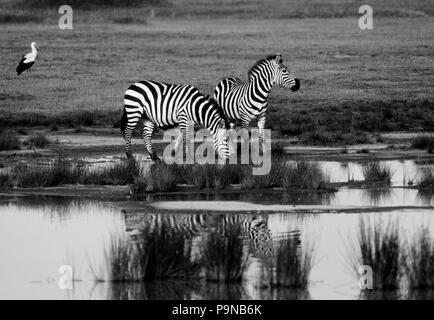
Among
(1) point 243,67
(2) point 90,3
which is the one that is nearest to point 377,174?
(1) point 243,67

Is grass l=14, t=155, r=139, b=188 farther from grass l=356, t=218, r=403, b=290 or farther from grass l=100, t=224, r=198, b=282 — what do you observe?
grass l=356, t=218, r=403, b=290

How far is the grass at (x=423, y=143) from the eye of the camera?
22469mm

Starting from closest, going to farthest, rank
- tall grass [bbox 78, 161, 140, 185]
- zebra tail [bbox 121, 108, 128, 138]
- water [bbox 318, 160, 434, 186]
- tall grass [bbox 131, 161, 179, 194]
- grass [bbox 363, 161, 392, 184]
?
1. tall grass [bbox 131, 161, 179, 194]
2. tall grass [bbox 78, 161, 140, 185]
3. grass [bbox 363, 161, 392, 184]
4. water [bbox 318, 160, 434, 186]
5. zebra tail [bbox 121, 108, 128, 138]

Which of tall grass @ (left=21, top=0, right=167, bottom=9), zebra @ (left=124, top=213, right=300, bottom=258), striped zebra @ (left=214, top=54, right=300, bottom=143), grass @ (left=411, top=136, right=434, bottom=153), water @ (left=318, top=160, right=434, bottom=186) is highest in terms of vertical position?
tall grass @ (left=21, top=0, right=167, bottom=9)

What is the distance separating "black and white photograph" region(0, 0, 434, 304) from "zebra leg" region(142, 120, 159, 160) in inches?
1.6

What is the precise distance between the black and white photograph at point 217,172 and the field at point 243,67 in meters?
0.11

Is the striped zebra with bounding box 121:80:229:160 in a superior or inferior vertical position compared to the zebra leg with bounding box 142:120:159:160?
superior

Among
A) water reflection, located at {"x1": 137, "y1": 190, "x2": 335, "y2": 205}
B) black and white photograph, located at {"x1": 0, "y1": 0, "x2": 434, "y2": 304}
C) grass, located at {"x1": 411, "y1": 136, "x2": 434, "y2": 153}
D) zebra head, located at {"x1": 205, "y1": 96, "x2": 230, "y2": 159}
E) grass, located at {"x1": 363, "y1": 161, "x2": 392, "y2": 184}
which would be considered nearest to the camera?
black and white photograph, located at {"x1": 0, "y1": 0, "x2": 434, "y2": 304}

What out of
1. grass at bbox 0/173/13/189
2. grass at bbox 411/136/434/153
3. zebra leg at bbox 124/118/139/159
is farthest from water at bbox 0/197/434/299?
grass at bbox 411/136/434/153

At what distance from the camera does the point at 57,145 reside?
2317 cm

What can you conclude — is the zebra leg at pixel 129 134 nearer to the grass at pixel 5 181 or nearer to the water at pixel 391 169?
the grass at pixel 5 181

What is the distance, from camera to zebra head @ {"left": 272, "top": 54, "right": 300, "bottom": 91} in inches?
877

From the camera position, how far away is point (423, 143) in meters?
22.6
